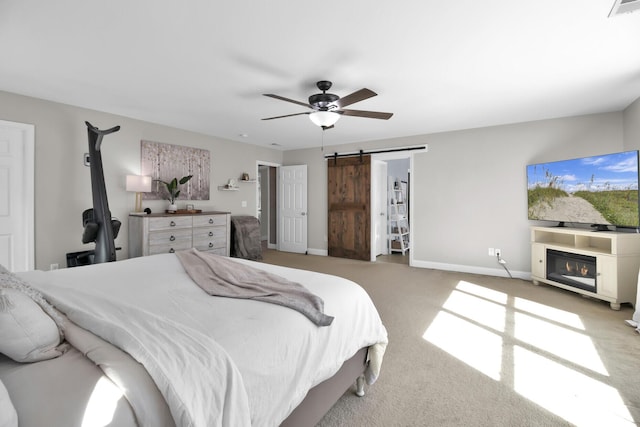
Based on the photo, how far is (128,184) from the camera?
3967 millimetres

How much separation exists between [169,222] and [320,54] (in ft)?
10.1

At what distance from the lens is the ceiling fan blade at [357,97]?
8.33ft

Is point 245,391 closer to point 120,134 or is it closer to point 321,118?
point 321,118

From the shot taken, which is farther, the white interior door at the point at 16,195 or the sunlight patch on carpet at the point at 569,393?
the white interior door at the point at 16,195

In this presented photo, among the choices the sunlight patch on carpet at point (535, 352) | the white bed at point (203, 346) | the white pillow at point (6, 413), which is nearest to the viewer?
the white pillow at point (6, 413)

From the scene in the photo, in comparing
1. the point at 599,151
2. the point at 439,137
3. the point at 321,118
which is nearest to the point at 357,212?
the point at 439,137

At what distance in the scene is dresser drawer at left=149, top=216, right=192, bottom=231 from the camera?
4047mm

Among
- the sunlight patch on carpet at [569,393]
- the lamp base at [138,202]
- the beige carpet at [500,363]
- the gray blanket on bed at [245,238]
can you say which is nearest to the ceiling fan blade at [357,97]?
the beige carpet at [500,363]

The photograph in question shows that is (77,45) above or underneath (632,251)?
above

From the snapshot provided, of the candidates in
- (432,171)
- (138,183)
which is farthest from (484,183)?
(138,183)

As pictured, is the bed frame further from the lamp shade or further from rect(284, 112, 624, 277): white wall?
rect(284, 112, 624, 277): white wall

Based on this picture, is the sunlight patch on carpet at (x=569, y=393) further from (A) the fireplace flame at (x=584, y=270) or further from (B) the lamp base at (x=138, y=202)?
(B) the lamp base at (x=138, y=202)

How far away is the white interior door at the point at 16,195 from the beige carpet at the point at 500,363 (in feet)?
12.7

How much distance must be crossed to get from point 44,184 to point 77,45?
80.5 inches
